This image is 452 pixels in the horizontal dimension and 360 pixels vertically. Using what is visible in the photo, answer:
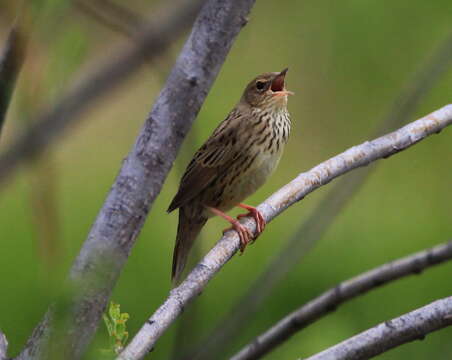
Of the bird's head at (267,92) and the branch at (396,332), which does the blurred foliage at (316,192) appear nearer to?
the bird's head at (267,92)

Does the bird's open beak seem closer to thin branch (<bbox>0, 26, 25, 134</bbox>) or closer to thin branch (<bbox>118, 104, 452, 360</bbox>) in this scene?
thin branch (<bbox>118, 104, 452, 360</bbox>)

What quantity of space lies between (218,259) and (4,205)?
4647mm

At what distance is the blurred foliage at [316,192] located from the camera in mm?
5480

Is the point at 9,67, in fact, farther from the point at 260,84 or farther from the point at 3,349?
the point at 260,84

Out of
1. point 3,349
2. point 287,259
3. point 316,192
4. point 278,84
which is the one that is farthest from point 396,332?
point 316,192

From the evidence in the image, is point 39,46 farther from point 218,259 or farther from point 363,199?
point 363,199

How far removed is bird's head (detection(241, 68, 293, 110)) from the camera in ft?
Result: 13.5

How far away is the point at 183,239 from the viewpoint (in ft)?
12.6

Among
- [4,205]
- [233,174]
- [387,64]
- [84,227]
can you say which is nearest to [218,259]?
[233,174]

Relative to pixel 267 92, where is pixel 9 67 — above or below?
below

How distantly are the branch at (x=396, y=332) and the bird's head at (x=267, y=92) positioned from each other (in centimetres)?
204

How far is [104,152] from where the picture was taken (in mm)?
7703

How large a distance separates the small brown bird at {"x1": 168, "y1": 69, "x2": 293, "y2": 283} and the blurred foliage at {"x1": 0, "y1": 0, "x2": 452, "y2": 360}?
15.6 inches

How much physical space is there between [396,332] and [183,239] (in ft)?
5.94
